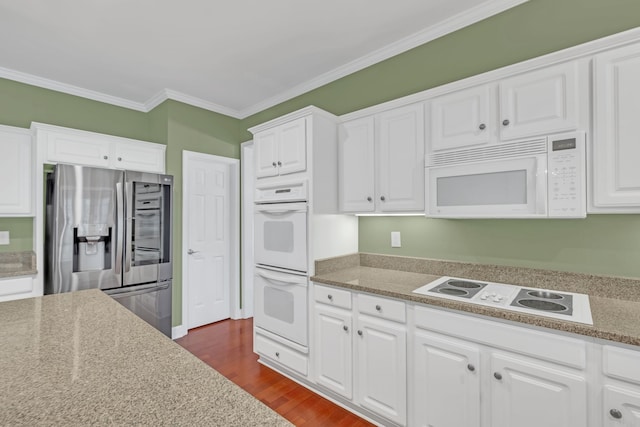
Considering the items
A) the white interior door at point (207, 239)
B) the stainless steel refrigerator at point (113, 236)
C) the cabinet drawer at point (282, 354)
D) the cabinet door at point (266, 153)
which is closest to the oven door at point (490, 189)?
the cabinet door at point (266, 153)

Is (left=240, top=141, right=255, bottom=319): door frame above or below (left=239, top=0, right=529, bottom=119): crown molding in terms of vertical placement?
below

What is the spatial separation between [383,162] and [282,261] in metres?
1.16

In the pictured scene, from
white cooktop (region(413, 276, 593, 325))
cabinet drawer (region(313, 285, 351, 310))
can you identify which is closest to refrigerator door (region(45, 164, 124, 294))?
cabinet drawer (region(313, 285, 351, 310))

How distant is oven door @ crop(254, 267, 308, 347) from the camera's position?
96.1 inches

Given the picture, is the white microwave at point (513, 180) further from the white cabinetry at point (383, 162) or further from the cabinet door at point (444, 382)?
the cabinet door at point (444, 382)

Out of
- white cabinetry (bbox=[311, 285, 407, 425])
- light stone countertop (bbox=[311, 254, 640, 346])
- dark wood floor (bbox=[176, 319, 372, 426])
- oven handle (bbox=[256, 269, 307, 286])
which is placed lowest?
dark wood floor (bbox=[176, 319, 372, 426])

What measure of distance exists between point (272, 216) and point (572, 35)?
239 centimetres

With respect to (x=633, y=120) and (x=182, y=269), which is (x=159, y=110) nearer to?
(x=182, y=269)

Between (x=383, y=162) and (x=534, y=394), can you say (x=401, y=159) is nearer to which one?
(x=383, y=162)

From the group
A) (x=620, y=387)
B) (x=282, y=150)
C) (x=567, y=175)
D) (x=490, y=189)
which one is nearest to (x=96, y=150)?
(x=282, y=150)

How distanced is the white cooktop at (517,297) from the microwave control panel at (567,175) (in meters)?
0.48

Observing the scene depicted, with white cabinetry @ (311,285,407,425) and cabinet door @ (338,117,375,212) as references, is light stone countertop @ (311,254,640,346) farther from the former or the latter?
cabinet door @ (338,117,375,212)

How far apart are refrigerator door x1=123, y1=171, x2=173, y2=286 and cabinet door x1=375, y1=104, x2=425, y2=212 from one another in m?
2.25

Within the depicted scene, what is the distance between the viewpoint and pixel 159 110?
366 cm
